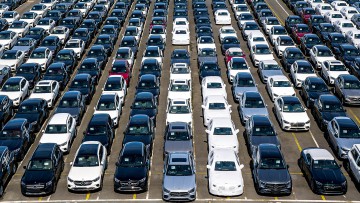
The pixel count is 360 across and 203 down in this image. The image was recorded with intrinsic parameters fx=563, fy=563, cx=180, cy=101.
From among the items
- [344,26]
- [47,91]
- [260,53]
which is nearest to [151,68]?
[47,91]

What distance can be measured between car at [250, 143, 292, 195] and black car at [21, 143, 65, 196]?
9.73 meters

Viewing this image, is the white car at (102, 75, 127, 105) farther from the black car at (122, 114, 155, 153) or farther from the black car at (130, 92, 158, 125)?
the black car at (122, 114, 155, 153)

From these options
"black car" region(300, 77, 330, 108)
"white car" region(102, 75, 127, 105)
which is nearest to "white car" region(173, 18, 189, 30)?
"white car" region(102, 75, 127, 105)

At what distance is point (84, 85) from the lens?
3844 cm

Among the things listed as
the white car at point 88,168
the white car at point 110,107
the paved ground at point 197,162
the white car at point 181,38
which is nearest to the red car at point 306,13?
the white car at point 181,38

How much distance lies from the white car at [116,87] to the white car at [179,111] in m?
4.50

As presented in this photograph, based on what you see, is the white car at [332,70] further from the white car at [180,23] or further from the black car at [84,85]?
the black car at [84,85]

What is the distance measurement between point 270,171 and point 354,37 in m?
26.4

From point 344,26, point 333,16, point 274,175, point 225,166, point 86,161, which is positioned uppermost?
point 86,161

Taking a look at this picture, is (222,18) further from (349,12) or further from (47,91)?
(47,91)

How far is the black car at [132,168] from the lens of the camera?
2638 cm

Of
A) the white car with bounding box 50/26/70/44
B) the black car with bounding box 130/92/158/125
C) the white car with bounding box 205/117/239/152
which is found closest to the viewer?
the white car with bounding box 205/117/239/152

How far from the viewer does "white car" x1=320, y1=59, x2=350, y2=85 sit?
133ft

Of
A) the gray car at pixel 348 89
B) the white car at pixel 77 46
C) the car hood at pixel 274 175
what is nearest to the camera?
the car hood at pixel 274 175
